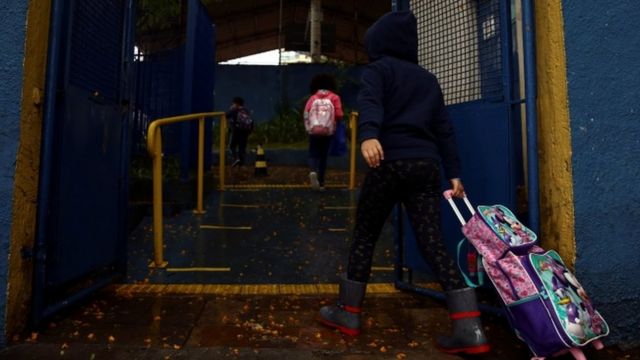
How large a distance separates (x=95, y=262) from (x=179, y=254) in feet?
3.44

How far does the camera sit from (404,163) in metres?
2.22

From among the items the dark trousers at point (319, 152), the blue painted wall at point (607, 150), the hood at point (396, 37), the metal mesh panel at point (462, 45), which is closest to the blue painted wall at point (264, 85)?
the dark trousers at point (319, 152)

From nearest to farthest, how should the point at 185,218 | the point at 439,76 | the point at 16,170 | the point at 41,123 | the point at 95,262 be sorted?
the point at 16,170 → the point at 41,123 → the point at 95,262 → the point at 439,76 → the point at 185,218

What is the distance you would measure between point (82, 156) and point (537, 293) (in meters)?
2.58

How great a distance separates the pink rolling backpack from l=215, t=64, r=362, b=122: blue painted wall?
38.3ft

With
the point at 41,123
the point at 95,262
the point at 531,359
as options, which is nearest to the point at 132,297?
the point at 95,262

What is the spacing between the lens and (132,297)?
2906mm

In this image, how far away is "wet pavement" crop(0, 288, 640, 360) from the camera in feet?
6.91

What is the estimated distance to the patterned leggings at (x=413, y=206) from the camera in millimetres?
2186

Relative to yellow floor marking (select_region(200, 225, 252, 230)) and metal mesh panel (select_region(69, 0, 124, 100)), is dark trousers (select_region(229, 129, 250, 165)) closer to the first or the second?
yellow floor marking (select_region(200, 225, 252, 230))

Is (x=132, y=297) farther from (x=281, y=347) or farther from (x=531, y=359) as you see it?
(x=531, y=359)

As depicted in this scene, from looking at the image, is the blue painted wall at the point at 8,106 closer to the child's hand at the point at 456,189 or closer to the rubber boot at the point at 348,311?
the rubber boot at the point at 348,311

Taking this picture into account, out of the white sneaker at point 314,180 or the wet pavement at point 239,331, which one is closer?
the wet pavement at point 239,331

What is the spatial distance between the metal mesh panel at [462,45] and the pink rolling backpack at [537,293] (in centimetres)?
104
